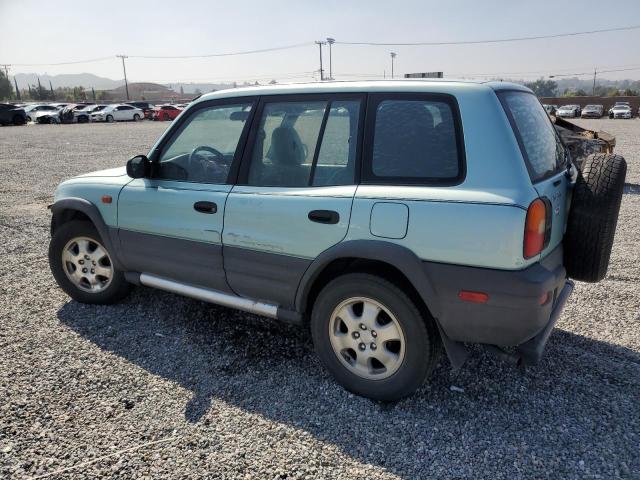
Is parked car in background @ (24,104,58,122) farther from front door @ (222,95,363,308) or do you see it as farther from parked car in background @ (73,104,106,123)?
front door @ (222,95,363,308)

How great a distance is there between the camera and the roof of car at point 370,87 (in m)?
2.73

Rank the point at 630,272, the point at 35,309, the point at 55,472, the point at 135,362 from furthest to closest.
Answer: the point at 630,272 → the point at 35,309 → the point at 135,362 → the point at 55,472

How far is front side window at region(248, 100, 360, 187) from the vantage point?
9.80 ft

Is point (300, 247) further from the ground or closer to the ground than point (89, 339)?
further from the ground

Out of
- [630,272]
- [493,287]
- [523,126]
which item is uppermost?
[523,126]

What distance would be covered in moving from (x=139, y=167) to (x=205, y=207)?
2.29ft

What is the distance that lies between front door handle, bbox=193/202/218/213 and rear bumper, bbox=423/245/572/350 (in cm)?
153

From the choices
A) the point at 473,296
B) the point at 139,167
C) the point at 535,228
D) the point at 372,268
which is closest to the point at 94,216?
the point at 139,167

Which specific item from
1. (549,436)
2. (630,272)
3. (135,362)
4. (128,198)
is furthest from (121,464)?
(630,272)

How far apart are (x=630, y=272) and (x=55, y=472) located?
535cm

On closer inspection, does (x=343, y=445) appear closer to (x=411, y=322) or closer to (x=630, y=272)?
(x=411, y=322)

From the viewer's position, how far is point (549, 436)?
2699 mm

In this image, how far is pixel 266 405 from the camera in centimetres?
302

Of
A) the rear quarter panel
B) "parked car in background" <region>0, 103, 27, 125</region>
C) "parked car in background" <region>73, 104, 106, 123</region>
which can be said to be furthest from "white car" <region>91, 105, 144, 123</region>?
the rear quarter panel
